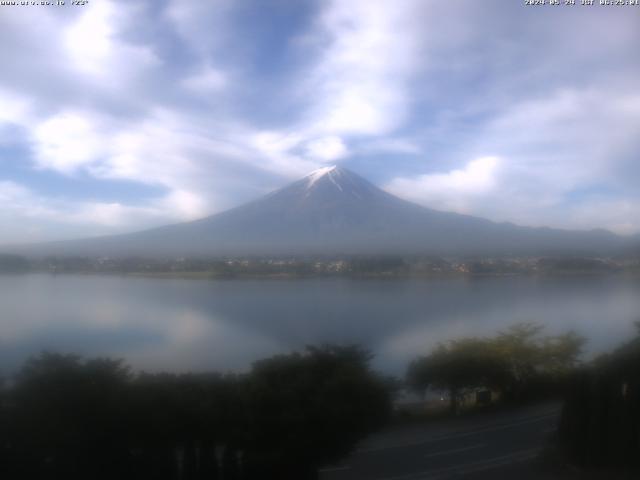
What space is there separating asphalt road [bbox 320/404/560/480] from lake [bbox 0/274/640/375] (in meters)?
0.45

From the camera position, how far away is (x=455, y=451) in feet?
10.3

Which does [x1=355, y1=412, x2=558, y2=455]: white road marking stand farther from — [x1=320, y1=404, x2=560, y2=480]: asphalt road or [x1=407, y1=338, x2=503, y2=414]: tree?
[x1=407, y1=338, x2=503, y2=414]: tree

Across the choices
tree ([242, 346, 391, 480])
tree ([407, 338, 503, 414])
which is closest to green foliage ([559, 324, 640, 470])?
tree ([407, 338, 503, 414])

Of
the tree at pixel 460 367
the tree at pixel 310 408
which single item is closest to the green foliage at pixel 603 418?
the tree at pixel 460 367

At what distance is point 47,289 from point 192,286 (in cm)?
88

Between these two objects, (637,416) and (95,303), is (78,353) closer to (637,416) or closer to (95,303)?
(95,303)

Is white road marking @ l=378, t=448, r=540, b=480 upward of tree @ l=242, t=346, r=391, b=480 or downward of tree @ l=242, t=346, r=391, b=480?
downward

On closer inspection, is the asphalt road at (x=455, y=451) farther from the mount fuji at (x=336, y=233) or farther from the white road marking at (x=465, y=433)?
the mount fuji at (x=336, y=233)

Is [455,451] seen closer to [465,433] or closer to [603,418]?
[465,433]

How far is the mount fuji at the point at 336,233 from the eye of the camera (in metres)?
4.08

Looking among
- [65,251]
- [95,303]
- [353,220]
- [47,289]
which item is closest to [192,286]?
[95,303]

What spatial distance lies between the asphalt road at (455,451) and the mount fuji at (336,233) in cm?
132

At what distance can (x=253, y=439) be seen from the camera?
288cm

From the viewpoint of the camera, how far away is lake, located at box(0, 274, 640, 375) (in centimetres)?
292
